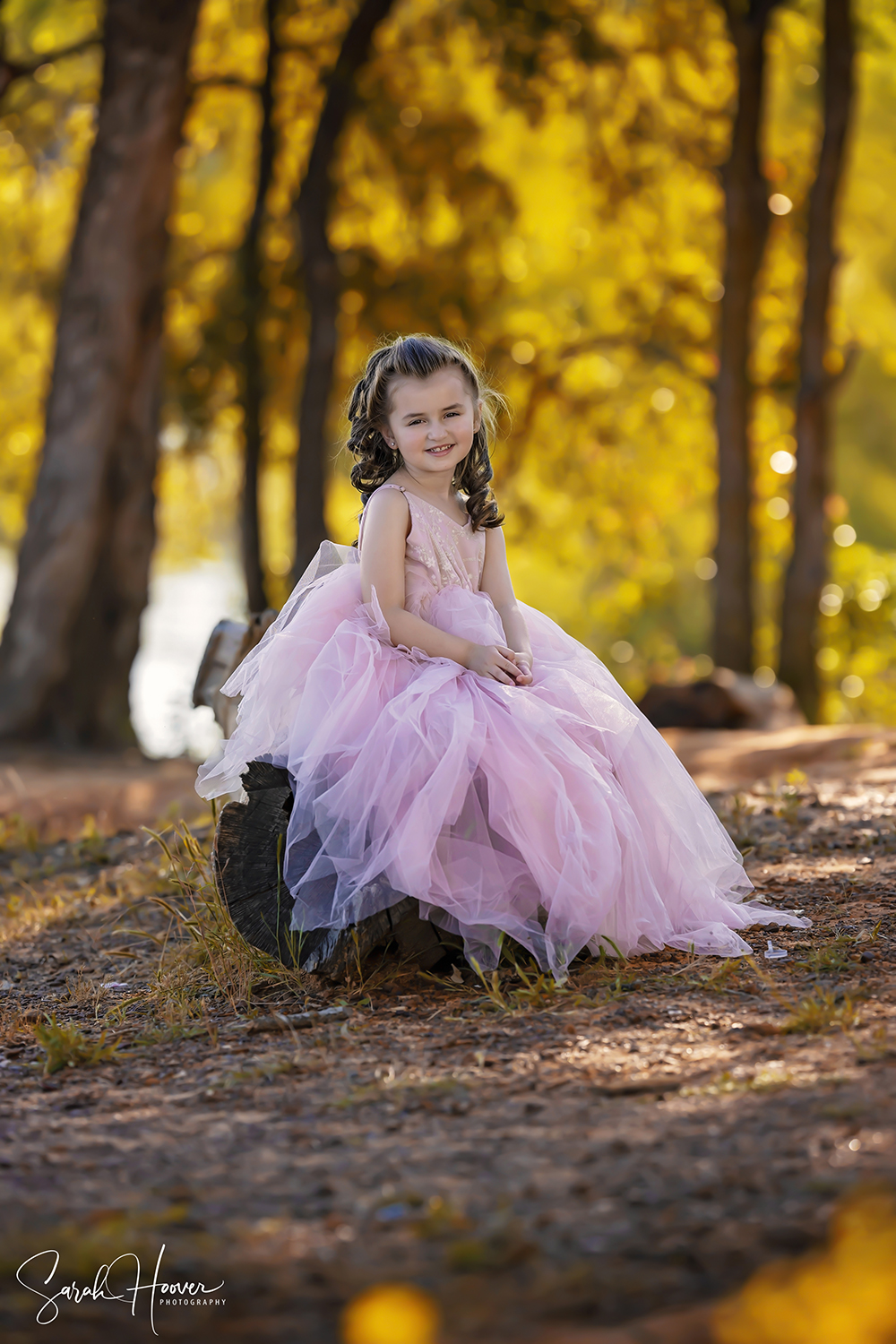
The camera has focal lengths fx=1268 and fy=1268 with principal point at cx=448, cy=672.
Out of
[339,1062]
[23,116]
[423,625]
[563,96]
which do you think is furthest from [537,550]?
[339,1062]

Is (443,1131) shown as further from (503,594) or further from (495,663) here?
(503,594)

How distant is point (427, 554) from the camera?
12.0ft

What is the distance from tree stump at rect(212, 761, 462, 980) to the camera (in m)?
3.29

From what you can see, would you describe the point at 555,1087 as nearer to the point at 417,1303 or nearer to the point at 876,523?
Answer: the point at 417,1303

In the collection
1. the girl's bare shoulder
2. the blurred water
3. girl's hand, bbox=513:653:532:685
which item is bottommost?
the blurred water

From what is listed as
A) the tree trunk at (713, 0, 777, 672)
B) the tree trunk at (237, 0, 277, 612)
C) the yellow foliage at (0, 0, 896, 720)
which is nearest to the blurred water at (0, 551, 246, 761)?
the tree trunk at (237, 0, 277, 612)

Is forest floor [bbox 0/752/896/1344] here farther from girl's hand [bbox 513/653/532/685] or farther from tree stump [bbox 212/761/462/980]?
girl's hand [bbox 513/653/532/685]

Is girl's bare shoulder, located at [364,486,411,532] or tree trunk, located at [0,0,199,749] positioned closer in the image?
girl's bare shoulder, located at [364,486,411,532]


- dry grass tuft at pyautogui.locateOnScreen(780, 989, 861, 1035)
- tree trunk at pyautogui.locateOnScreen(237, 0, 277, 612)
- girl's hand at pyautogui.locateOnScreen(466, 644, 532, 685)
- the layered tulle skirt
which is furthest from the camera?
tree trunk at pyautogui.locateOnScreen(237, 0, 277, 612)

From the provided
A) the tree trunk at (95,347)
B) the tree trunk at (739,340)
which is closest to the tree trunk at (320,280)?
the tree trunk at (95,347)

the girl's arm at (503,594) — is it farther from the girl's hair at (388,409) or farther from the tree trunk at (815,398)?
the tree trunk at (815,398)

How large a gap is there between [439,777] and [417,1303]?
1.59 m

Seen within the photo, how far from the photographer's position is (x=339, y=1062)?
2.70m

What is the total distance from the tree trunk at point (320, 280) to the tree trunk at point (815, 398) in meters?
3.96
